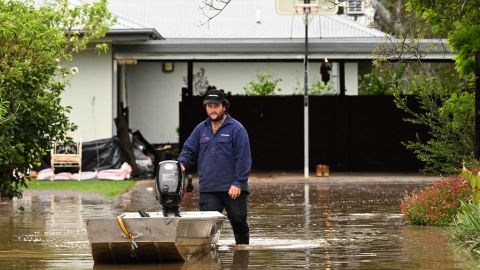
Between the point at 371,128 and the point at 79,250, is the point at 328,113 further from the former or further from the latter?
the point at 79,250

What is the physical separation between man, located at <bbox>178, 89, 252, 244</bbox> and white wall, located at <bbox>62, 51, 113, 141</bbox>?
56.6 feet

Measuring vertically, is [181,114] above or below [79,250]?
above

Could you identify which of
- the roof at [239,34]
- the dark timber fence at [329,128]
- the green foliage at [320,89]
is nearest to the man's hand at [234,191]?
the roof at [239,34]

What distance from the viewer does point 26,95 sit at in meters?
19.2

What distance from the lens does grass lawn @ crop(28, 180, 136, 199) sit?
25.6 m

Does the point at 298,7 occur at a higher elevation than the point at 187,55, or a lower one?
higher

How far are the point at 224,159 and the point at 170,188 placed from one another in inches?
47.1

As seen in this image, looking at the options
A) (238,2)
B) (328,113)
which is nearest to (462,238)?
(328,113)

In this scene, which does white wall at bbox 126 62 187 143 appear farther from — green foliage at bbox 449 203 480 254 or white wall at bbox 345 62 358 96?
green foliage at bbox 449 203 480 254

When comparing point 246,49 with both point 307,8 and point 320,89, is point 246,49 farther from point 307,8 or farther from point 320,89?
point 320,89

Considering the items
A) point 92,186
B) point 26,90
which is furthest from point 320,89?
point 26,90

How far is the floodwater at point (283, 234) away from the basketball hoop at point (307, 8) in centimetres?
628

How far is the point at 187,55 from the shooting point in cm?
3122

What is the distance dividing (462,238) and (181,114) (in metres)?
18.6
